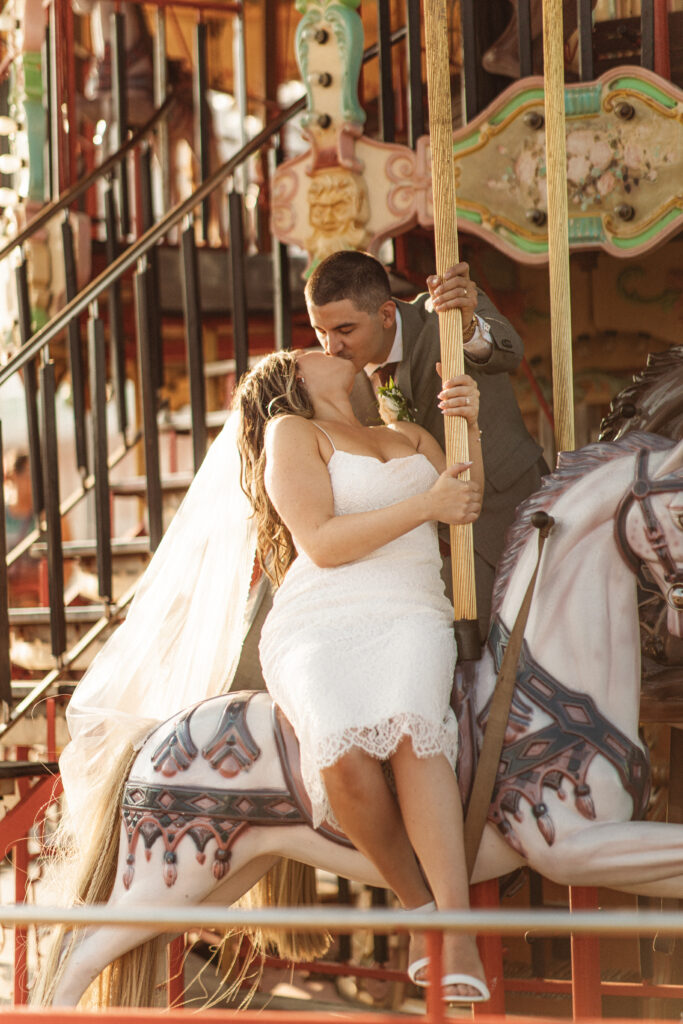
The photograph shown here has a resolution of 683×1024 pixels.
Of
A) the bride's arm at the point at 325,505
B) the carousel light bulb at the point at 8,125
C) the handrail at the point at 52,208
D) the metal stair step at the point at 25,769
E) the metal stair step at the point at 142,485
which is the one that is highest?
the carousel light bulb at the point at 8,125

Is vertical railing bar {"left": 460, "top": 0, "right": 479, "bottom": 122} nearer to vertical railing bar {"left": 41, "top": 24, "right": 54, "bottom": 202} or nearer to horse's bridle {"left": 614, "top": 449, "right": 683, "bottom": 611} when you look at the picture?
horse's bridle {"left": 614, "top": 449, "right": 683, "bottom": 611}

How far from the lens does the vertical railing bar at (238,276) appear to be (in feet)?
14.0

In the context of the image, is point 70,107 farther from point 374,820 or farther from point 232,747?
point 374,820

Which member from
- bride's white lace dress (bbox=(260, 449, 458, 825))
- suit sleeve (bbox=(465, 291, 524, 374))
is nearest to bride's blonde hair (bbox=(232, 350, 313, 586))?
bride's white lace dress (bbox=(260, 449, 458, 825))

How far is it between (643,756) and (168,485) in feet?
10.2

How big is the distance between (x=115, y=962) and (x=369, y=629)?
2.95 ft

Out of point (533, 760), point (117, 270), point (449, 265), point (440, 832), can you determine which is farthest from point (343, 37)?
point (440, 832)

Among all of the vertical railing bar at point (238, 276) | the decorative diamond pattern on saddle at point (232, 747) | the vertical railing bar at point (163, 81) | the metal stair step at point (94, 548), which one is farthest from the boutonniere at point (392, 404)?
the vertical railing bar at point (163, 81)

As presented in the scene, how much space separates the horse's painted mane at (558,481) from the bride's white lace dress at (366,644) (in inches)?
6.6

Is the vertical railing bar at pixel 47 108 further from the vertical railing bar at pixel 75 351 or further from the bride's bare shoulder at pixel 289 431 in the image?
the bride's bare shoulder at pixel 289 431

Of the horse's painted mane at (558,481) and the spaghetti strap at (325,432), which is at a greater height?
the spaghetti strap at (325,432)

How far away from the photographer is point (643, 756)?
2395 millimetres

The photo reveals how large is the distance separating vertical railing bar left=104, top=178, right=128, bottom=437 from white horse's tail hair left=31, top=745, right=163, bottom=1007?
3.05 m

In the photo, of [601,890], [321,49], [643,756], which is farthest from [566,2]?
[601,890]
